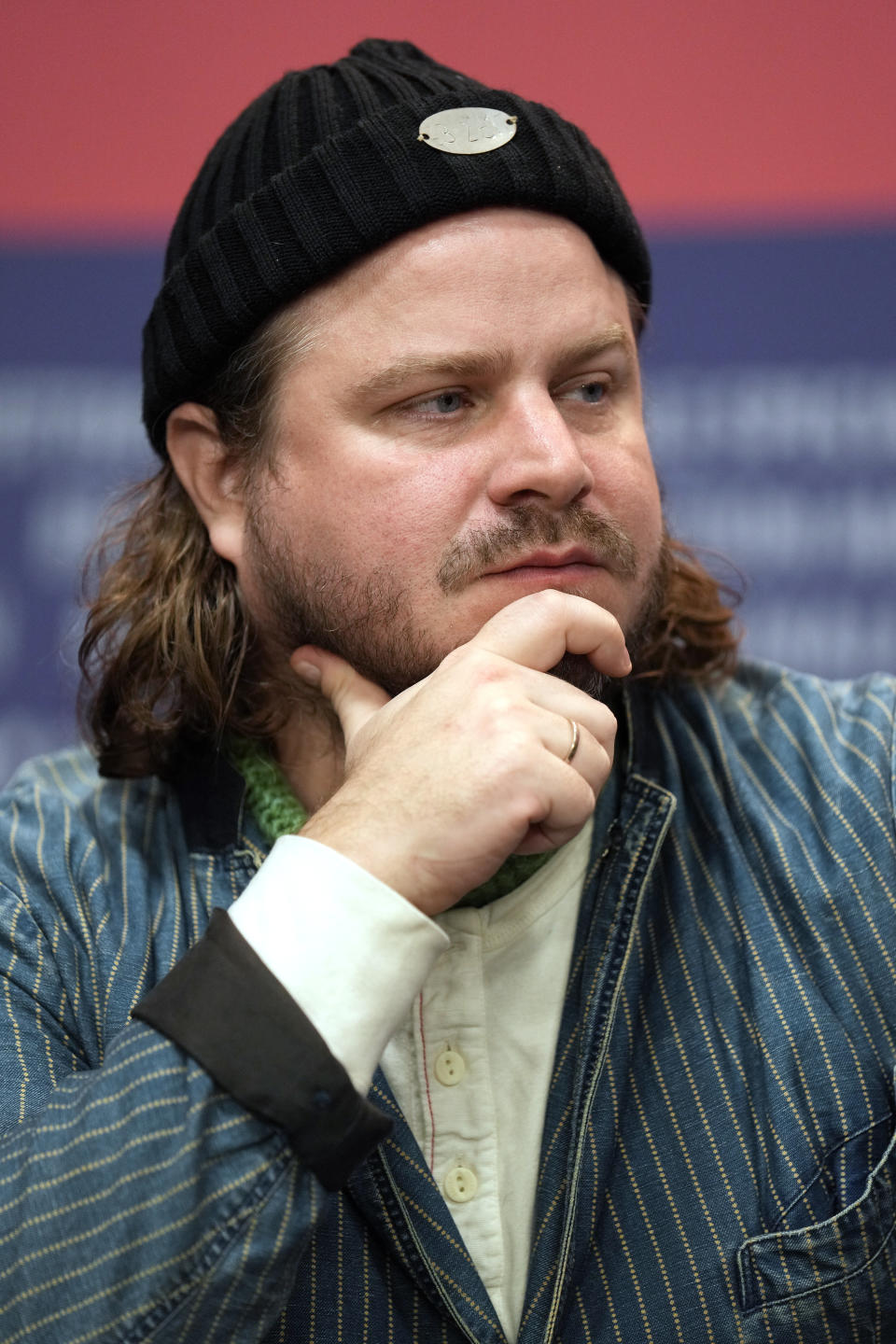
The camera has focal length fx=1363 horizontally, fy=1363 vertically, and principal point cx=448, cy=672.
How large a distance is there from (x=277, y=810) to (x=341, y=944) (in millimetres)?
398

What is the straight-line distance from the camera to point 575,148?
1.36 m

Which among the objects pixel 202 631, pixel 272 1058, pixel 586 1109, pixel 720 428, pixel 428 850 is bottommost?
pixel 586 1109

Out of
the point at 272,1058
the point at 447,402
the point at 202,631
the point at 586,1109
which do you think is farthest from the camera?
the point at 202,631

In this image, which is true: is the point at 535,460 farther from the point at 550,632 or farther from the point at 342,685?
the point at 342,685

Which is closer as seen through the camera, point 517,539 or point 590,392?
point 517,539

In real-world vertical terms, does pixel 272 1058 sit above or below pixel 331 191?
below

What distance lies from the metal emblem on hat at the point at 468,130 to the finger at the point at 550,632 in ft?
1.48

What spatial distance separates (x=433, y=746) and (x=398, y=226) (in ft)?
1.73

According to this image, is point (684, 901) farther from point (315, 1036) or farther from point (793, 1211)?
point (315, 1036)

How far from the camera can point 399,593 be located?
1235 mm


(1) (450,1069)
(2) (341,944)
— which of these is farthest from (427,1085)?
(2) (341,944)

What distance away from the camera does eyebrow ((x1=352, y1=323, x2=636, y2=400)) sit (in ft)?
4.00

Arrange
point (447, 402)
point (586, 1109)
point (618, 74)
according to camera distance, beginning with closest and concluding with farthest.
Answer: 1. point (586, 1109)
2. point (447, 402)
3. point (618, 74)

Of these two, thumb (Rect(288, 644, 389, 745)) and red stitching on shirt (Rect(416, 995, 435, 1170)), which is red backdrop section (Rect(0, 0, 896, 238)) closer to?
thumb (Rect(288, 644, 389, 745))
